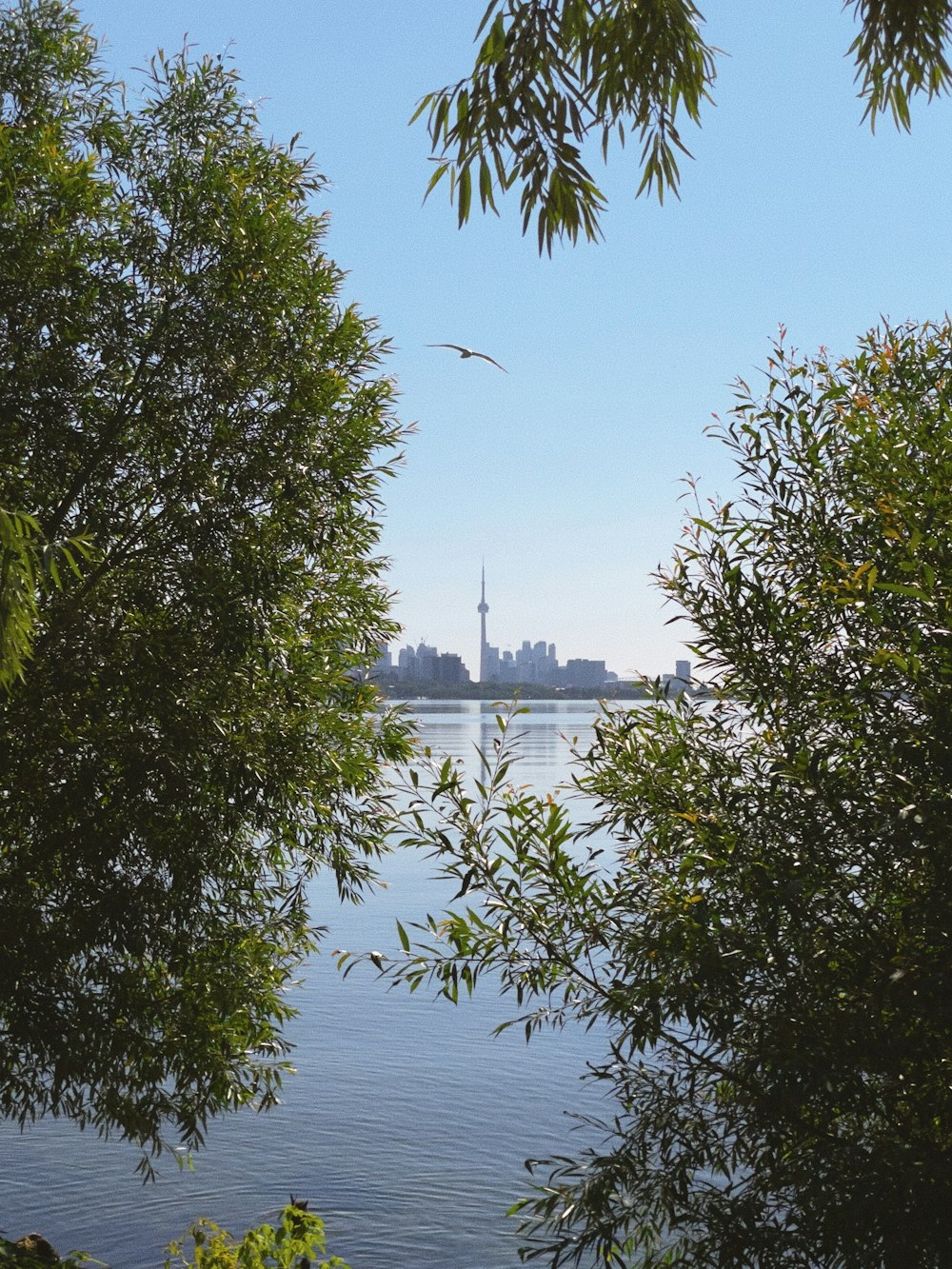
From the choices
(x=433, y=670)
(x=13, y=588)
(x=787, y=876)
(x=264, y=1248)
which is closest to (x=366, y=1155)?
(x=264, y=1248)

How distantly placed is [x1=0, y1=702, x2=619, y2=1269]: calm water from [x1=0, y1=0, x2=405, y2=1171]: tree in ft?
4.97

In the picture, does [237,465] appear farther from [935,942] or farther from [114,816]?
[935,942]

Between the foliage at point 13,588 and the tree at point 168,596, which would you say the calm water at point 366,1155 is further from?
the foliage at point 13,588

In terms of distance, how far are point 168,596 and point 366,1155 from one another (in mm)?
6658

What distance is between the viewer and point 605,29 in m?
5.73

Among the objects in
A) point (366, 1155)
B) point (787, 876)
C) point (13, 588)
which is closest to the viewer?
point (13, 588)

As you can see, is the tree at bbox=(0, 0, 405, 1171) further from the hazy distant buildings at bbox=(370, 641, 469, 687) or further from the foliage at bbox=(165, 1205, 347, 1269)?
the hazy distant buildings at bbox=(370, 641, 469, 687)

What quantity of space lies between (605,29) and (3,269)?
379 centimetres

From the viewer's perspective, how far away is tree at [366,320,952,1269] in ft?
14.5

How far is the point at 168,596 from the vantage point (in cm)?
818

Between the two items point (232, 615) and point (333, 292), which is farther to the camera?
→ point (333, 292)

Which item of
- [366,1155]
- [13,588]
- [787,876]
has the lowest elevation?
[366,1155]

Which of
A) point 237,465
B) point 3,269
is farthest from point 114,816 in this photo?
point 3,269

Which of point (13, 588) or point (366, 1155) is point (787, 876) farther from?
point (366, 1155)
